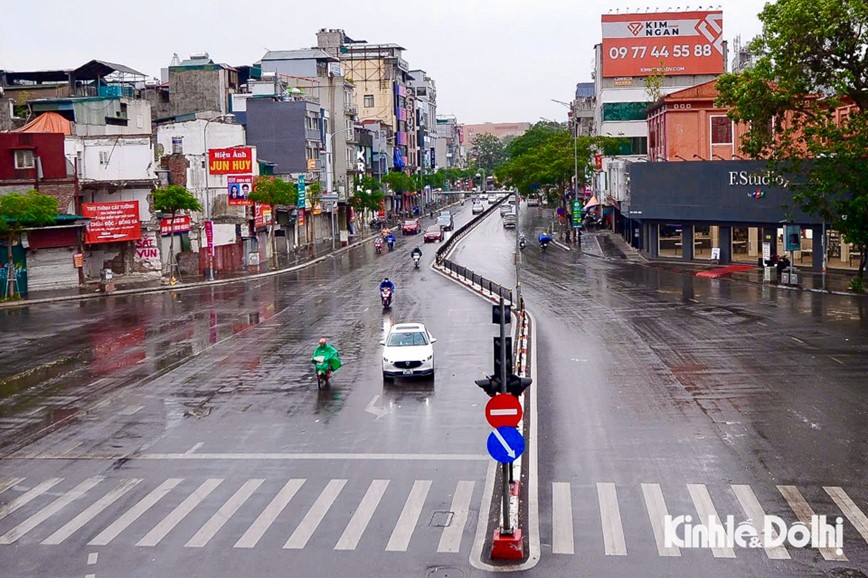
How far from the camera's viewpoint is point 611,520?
17.2 meters

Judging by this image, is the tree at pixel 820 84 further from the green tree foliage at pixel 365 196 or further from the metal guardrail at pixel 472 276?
the green tree foliage at pixel 365 196

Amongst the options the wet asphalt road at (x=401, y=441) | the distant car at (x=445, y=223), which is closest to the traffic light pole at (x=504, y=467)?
the wet asphalt road at (x=401, y=441)

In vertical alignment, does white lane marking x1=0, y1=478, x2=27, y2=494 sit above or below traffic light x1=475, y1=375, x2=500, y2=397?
below

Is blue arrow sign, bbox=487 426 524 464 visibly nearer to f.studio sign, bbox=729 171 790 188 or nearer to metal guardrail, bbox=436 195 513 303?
metal guardrail, bbox=436 195 513 303

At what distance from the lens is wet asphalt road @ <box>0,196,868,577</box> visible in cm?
1628

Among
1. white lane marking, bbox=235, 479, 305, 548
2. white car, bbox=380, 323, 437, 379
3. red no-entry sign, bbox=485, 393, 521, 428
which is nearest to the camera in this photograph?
red no-entry sign, bbox=485, 393, 521, 428

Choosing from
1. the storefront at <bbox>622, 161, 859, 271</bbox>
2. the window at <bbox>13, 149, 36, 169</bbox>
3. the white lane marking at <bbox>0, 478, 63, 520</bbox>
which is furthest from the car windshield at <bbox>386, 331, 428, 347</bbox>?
the window at <bbox>13, 149, 36, 169</bbox>

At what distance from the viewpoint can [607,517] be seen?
17.4m

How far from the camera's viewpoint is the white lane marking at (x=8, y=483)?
20.5 meters

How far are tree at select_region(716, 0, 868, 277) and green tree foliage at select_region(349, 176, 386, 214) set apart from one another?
7160 cm

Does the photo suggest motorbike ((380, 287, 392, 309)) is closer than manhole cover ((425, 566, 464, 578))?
No

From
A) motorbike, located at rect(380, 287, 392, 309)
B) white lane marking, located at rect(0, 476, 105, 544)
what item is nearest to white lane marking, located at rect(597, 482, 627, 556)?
white lane marking, located at rect(0, 476, 105, 544)

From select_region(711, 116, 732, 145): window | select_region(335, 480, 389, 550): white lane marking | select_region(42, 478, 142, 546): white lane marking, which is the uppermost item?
select_region(711, 116, 732, 145): window

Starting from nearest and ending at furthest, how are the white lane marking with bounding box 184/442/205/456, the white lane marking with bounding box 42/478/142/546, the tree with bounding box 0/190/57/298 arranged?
the white lane marking with bounding box 42/478/142/546 < the white lane marking with bounding box 184/442/205/456 < the tree with bounding box 0/190/57/298
